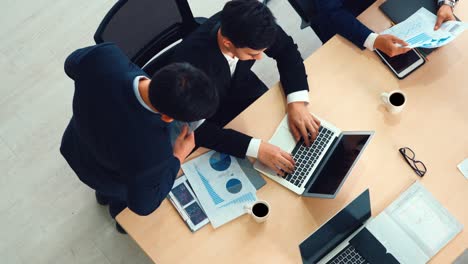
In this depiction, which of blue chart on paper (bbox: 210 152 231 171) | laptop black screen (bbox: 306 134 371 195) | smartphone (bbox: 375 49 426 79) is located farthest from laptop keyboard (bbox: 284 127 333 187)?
smartphone (bbox: 375 49 426 79)

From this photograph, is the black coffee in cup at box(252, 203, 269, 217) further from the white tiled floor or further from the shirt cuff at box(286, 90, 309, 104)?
the white tiled floor

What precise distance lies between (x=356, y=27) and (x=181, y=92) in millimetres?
1004

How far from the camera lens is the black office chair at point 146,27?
178cm

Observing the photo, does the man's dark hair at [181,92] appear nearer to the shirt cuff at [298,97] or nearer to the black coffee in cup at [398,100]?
the shirt cuff at [298,97]

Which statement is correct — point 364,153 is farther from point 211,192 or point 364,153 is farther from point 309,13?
point 309,13

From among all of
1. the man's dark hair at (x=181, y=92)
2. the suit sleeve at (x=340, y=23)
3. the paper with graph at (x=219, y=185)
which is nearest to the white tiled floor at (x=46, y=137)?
the suit sleeve at (x=340, y=23)

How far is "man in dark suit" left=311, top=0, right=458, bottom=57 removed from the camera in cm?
199

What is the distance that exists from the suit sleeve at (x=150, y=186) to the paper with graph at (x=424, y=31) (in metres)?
1.09

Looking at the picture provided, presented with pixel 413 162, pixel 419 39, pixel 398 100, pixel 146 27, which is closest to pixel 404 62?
pixel 419 39

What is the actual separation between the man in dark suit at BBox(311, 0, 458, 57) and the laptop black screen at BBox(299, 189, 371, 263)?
0.66 m

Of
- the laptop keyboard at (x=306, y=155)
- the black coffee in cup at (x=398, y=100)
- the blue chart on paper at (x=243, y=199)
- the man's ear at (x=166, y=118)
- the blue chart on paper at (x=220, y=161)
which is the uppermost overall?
the man's ear at (x=166, y=118)

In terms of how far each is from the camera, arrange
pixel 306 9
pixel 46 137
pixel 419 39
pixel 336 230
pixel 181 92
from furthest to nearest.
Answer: pixel 46 137
pixel 306 9
pixel 419 39
pixel 336 230
pixel 181 92

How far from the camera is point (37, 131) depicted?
9.07 feet

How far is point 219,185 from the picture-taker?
1.83 metres
